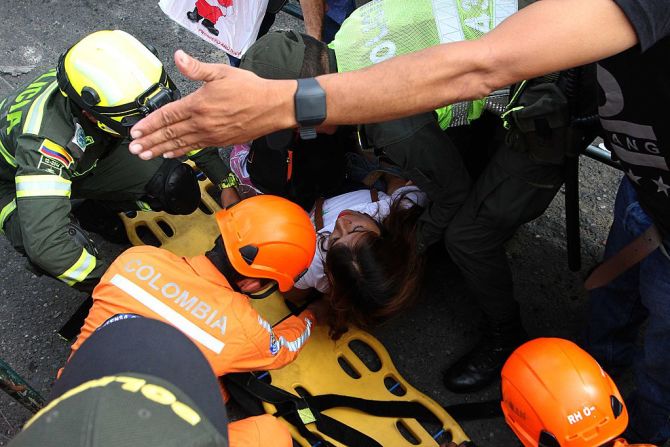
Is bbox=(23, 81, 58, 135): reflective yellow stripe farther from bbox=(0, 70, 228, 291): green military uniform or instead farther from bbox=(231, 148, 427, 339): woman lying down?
bbox=(231, 148, 427, 339): woman lying down

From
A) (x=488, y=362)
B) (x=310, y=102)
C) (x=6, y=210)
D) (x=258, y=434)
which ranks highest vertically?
(x=310, y=102)

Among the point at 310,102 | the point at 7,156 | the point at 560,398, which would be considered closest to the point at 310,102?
the point at 310,102

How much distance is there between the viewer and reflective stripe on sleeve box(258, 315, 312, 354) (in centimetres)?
243

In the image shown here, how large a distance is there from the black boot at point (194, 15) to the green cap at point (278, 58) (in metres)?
1.02

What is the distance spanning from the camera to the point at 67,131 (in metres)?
2.66

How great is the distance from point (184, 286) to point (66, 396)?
1.25 meters

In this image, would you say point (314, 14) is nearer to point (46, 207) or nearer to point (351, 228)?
point (351, 228)

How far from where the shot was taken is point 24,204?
254 cm

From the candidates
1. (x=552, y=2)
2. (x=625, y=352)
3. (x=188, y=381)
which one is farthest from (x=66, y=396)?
(x=625, y=352)

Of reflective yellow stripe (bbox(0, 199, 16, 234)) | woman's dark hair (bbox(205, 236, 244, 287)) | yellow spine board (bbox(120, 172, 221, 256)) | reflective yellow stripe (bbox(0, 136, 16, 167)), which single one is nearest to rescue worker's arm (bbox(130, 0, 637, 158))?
woman's dark hair (bbox(205, 236, 244, 287))

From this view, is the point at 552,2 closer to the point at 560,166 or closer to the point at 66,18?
the point at 560,166

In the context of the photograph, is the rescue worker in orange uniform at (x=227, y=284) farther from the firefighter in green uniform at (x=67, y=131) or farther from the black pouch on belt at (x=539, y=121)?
the black pouch on belt at (x=539, y=121)

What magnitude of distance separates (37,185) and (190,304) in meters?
0.89

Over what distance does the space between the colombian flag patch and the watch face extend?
1.36 metres
